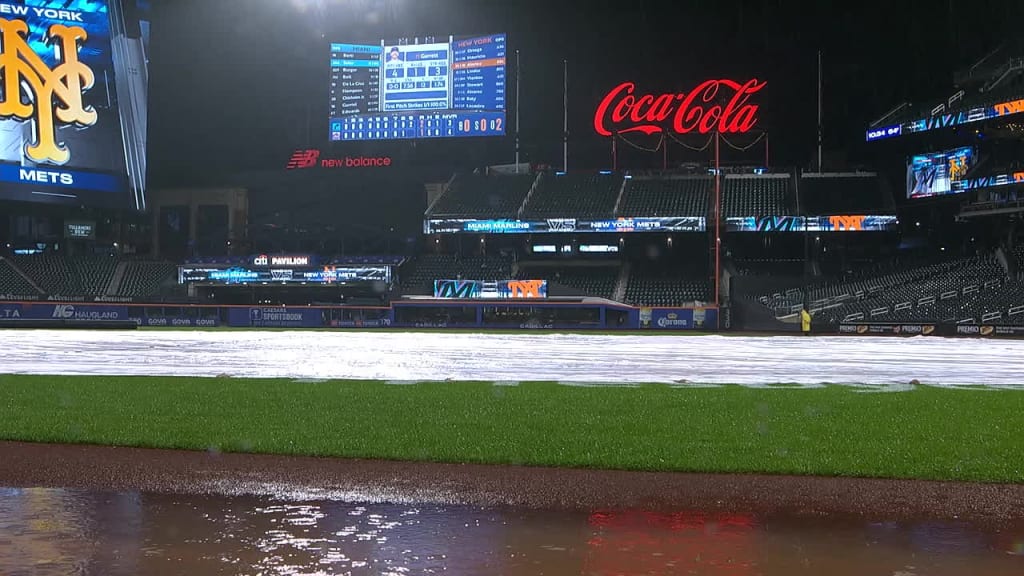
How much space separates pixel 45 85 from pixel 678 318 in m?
39.6

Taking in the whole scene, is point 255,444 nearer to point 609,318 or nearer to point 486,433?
point 486,433

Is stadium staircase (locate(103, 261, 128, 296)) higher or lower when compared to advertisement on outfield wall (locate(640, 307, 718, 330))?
higher

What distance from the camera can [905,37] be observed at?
177 feet

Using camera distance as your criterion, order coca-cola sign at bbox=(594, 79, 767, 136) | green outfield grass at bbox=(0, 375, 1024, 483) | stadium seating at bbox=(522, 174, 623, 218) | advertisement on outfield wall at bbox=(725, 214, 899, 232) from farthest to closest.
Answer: stadium seating at bbox=(522, 174, 623, 218) → coca-cola sign at bbox=(594, 79, 767, 136) → advertisement on outfield wall at bbox=(725, 214, 899, 232) → green outfield grass at bbox=(0, 375, 1024, 483)

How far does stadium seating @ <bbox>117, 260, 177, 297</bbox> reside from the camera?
59.4 meters

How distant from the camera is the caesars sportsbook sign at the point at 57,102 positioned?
52.5m

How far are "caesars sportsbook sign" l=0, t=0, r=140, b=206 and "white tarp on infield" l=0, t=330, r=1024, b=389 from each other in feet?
91.6

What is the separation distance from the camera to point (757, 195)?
A: 57875mm

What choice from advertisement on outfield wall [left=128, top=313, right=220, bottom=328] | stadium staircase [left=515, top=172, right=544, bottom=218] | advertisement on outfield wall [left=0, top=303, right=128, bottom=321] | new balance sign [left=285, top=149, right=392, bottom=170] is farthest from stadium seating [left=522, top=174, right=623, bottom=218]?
advertisement on outfield wall [left=0, top=303, right=128, bottom=321]

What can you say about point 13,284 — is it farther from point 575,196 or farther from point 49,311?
point 575,196

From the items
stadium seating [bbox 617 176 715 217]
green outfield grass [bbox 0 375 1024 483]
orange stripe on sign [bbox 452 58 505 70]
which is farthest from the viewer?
stadium seating [bbox 617 176 715 217]

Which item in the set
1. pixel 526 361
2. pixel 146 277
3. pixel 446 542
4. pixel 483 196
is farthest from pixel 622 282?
pixel 446 542

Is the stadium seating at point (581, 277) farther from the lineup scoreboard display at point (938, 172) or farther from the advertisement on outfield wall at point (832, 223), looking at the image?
the lineup scoreboard display at point (938, 172)

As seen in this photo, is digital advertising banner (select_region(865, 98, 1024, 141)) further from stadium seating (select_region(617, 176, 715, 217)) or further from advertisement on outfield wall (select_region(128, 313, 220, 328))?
advertisement on outfield wall (select_region(128, 313, 220, 328))
